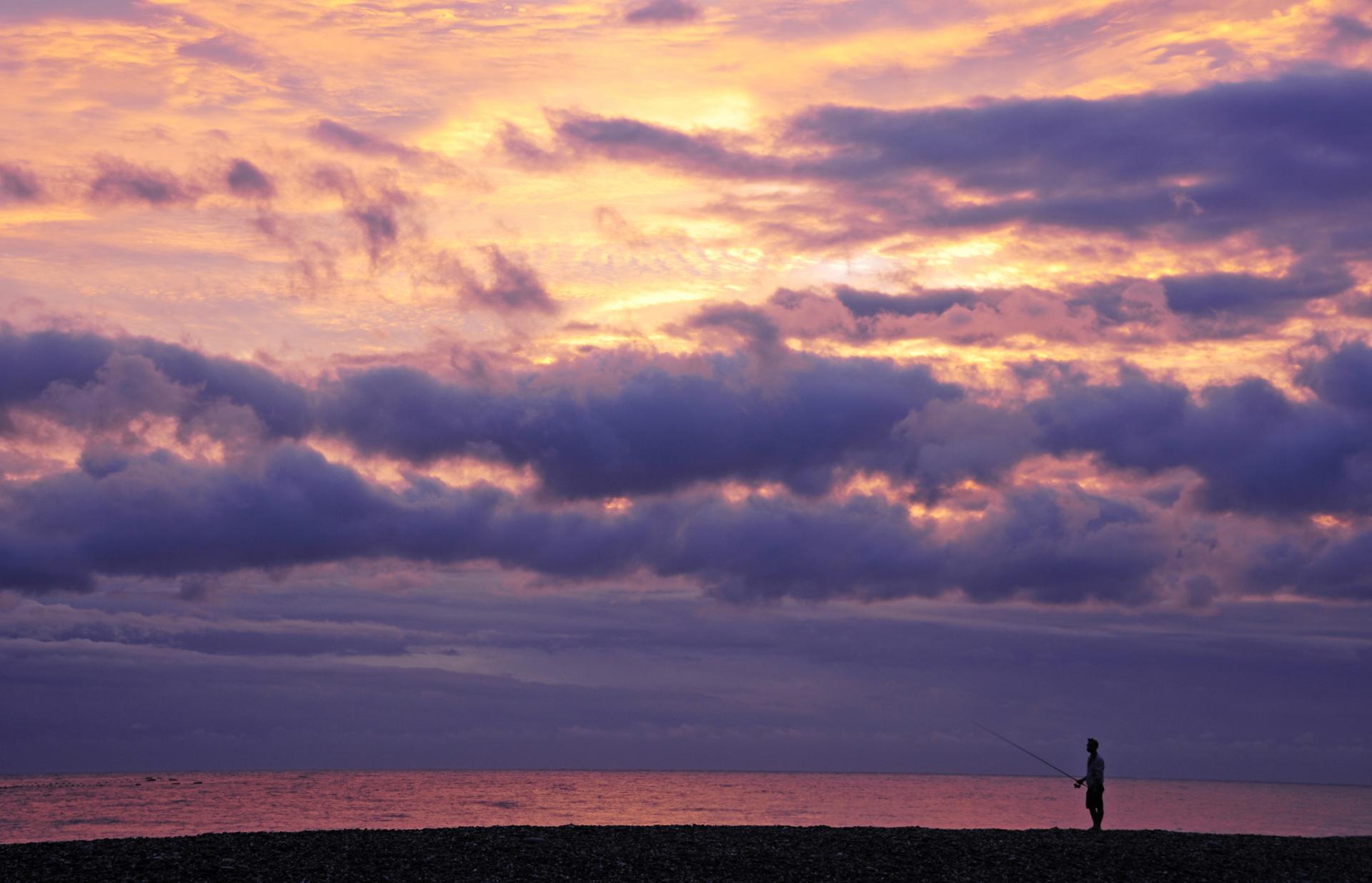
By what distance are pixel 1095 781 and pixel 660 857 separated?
49.4ft

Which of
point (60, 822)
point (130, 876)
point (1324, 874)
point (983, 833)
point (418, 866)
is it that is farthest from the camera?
point (60, 822)

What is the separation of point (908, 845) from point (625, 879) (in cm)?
788

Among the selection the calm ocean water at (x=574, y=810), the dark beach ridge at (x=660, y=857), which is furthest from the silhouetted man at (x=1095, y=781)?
the calm ocean water at (x=574, y=810)

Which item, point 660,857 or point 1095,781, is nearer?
point 660,857

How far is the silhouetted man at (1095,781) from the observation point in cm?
3534

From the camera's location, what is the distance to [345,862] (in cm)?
2609

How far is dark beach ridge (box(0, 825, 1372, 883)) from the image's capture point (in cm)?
2558

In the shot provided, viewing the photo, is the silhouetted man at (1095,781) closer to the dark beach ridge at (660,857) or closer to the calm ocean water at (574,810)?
the dark beach ridge at (660,857)

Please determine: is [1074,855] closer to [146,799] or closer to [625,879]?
[625,879]

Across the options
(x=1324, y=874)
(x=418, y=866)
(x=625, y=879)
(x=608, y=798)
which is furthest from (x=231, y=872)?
(x=608, y=798)

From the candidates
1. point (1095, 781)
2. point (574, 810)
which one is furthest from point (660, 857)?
point (574, 810)

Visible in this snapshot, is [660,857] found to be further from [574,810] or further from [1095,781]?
[574,810]

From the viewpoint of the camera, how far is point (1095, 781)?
35.8 metres

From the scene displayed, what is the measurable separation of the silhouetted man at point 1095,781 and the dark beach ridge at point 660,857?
254 cm
